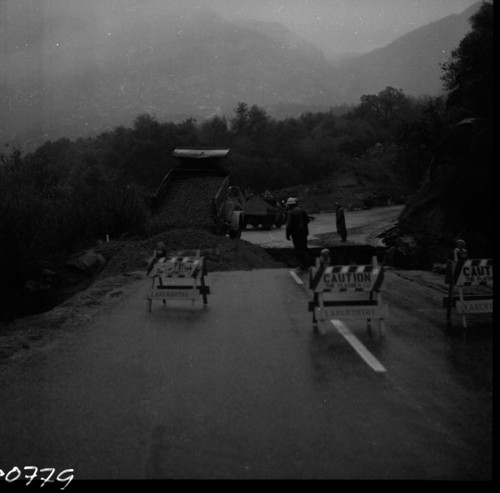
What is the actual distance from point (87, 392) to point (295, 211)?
460 inches

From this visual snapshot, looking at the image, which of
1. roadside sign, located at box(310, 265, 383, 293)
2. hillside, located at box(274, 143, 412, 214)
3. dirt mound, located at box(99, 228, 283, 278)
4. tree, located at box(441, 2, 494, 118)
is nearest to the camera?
roadside sign, located at box(310, 265, 383, 293)

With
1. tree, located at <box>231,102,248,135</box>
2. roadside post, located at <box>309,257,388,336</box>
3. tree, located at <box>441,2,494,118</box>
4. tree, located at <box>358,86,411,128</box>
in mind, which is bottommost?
roadside post, located at <box>309,257,388,336</box>

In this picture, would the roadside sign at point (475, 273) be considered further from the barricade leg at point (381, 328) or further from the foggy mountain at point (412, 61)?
the foggy mountain at point (412, 61)

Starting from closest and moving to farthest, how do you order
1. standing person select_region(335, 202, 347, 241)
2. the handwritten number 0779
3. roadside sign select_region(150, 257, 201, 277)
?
the handwritten number 0779 < roadside sign select_region(150, 257, 201, 277) < standing person select_region(335, 202, 347, 241)

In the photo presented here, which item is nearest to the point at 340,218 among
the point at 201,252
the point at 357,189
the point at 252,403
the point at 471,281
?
the point at 201,252

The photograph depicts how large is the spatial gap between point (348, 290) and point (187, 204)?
21051 mm

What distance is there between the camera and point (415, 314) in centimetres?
1106

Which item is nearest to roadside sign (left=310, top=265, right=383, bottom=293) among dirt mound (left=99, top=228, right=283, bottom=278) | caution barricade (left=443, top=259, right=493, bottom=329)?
caution barricade (left=443, top=259, right=493, bottom=329)

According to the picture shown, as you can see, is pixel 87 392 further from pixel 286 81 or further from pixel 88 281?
pixel 286 81

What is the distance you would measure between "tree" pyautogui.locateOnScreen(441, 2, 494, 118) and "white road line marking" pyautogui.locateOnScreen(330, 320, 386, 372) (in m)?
22.2

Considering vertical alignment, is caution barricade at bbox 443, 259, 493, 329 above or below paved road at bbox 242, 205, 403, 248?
above

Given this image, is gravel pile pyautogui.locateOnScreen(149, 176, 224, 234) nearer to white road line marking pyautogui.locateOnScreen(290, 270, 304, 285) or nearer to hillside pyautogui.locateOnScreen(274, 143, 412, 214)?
white road line marking pyautogui.locateOnScreen(290, 270, 304, 285)

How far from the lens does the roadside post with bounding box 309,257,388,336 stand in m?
9.54
